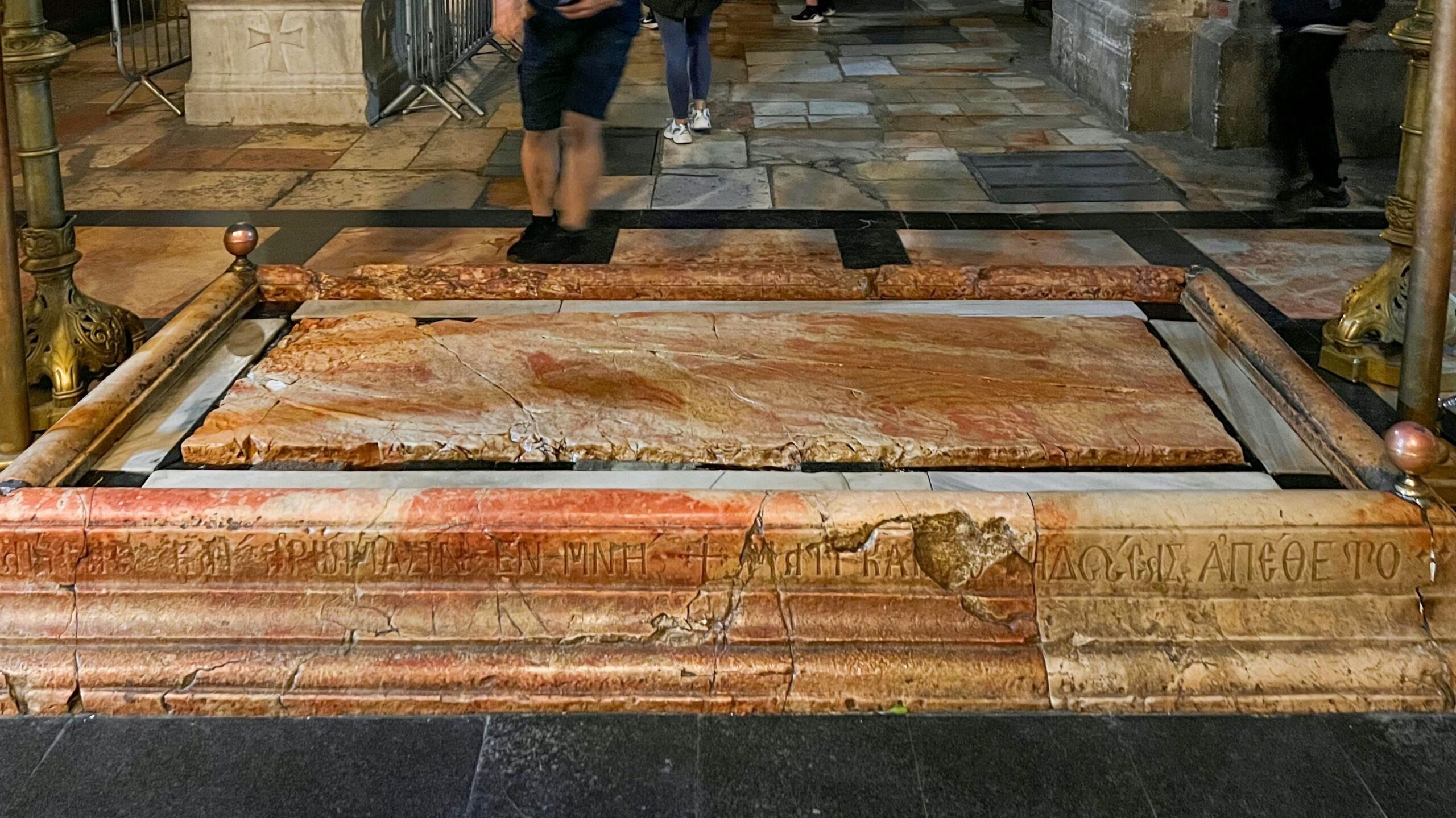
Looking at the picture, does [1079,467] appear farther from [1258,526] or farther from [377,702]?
[377,702]

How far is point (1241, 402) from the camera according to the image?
3.21 meters

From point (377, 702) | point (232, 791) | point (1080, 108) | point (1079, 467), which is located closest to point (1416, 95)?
point (1079, 467)

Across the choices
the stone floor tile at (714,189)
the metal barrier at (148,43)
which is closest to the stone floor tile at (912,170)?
the stone floor tile at (714,189)

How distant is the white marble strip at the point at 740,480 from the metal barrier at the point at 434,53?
17.2ft

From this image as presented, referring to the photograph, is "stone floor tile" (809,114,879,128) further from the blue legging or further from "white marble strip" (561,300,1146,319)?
"white marble strip" (561,300,1146,319)

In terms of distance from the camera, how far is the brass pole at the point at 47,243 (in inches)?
138

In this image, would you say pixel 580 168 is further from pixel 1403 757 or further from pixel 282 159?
pixel 1403 757

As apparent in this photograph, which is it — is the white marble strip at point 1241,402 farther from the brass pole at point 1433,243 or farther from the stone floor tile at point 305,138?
the stone floor tile at point 305,138

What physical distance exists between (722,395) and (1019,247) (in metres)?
2.44

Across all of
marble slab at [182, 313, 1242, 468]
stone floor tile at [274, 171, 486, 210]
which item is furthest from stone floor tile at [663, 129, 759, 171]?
marble slab at [182, 313, 1242, 468]

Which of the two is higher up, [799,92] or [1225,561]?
[799,92]

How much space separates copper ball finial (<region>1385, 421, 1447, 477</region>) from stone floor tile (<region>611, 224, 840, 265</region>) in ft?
9.06

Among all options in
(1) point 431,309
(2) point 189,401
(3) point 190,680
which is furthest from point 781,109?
(3) point 190,680

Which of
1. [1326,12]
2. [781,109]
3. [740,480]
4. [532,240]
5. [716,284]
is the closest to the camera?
[740,480]
